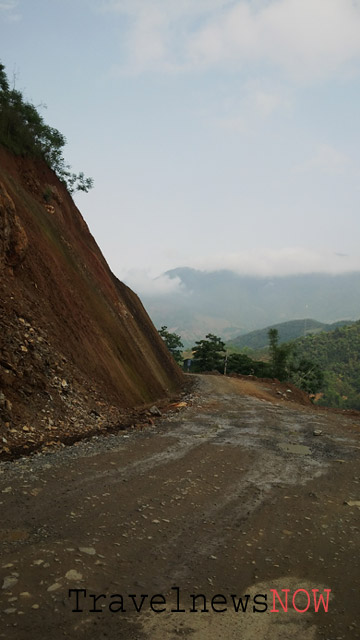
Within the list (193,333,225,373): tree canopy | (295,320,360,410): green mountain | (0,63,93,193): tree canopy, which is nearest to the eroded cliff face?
(0,63,93,193): tree canopy

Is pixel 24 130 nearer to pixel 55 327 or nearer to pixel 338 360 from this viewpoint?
pixel 55 327

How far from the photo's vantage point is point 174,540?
5496 mm

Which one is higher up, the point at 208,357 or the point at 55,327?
the point at 55,327

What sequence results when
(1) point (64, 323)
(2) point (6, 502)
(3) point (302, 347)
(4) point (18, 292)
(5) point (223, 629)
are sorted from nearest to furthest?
(5) point (223, 629), (2) point (6, 502), (4) point (18, 292), (1) point (64, 323), (3) point (302, 347)

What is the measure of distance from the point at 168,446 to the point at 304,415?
10.6m

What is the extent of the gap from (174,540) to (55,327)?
10.6 meters

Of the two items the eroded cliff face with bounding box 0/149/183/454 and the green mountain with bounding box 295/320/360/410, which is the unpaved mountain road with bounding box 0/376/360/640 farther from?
the green mountain with bounding box 295/320/360/410

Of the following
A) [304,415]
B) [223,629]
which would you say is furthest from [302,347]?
[223,629]

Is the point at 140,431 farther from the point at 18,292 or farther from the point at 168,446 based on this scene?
the point at 18,292

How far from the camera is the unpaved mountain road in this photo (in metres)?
3.87

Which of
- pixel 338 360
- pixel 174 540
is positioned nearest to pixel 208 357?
pixel 174 540

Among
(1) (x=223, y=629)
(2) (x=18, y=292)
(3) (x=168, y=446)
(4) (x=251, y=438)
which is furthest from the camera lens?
(2) (x=18, y=292)

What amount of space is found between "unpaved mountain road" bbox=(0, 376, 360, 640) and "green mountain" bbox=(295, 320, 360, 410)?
89593 millimetres

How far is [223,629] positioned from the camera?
3814mm
